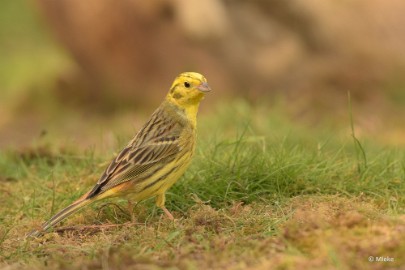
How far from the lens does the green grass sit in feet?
14.5

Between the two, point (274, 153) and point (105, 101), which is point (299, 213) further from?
point (105, 101)

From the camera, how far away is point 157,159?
219 inches

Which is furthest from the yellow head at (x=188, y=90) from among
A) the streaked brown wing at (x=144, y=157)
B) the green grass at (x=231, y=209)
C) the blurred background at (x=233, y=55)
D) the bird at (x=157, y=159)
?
the blurred background at (x=233, y=55)

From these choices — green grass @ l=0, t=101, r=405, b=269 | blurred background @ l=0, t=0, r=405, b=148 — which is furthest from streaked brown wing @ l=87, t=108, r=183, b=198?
blurred background @ l=0, t=0, r=405, b=148

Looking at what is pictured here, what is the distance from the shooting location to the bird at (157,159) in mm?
5477

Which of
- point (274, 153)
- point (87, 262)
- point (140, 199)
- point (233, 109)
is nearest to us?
point (87, 262)

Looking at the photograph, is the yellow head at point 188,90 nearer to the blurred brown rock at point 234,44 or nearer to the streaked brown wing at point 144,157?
the streaked brown wing at point 144,157

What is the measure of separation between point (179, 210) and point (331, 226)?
149 cm

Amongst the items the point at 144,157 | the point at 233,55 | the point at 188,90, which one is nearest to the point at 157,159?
the point at 144,157

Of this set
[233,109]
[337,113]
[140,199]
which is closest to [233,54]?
[337,113]

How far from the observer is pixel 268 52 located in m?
11.5

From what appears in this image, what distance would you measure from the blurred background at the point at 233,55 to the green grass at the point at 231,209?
361 centimetres

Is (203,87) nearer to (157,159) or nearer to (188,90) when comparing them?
(188,90)

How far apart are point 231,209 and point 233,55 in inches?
243
